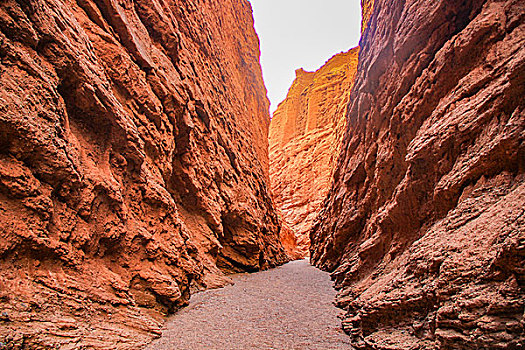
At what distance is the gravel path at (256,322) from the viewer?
3.55 metres

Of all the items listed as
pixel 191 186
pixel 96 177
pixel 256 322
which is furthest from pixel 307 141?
pixel 96 177

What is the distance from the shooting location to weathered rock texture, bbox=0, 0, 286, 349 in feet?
8.68

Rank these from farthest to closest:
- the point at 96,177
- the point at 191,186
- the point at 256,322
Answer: the point at 191,186 < the point at 256,322 < the point at 96,177

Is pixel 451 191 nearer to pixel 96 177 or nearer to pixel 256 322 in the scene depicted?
pixel 256 322

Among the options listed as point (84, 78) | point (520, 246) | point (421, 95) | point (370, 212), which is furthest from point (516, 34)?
point (84, 78)

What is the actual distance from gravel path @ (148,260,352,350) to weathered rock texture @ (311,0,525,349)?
542 millimetres

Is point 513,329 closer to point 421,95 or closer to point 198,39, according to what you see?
point 421,95

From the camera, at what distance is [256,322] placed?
14.6 feet

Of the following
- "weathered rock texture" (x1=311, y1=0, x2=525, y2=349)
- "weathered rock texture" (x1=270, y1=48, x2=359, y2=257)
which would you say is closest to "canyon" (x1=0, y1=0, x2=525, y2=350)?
"weathered rock texture" (x1=311, y1=0, x2=525, y2=349)

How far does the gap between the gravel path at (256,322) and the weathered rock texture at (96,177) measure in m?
0.44

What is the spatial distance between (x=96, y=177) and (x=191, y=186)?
409cm

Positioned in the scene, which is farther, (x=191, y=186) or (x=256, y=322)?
(x=191, y=186)

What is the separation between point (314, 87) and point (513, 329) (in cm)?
4529

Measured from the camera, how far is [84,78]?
3.81 meters
